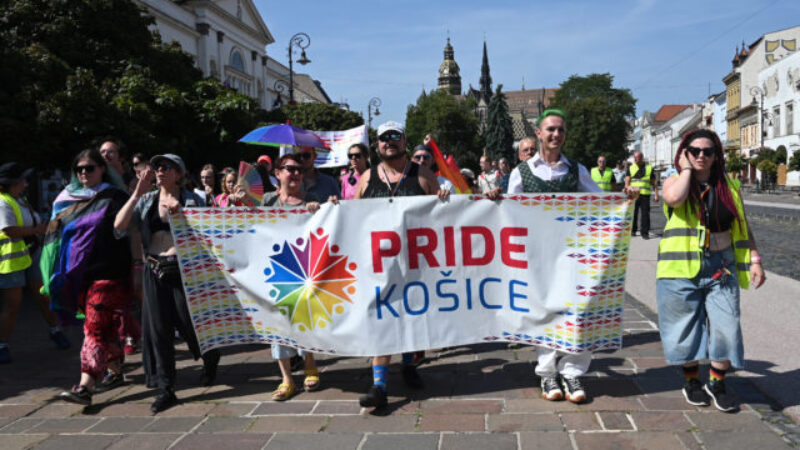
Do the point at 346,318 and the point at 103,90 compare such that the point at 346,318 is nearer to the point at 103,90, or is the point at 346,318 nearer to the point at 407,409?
the point at 407,409

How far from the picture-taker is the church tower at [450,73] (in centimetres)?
16425

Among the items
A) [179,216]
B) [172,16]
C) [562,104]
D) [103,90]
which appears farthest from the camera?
[562,104]

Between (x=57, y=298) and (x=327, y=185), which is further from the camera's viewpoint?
(x=327, y=185)

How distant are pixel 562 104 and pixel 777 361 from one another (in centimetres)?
8715

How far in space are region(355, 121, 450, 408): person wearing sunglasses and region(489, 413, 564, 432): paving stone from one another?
0.86 meters

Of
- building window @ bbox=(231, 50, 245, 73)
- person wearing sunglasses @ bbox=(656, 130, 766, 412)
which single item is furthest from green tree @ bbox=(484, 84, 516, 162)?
person wearing sunglasses @ bbox=(656, 130, 766, 412)

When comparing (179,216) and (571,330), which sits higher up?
(179,216)

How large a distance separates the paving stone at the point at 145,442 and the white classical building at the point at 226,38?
134 ft

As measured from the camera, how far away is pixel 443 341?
4781mm

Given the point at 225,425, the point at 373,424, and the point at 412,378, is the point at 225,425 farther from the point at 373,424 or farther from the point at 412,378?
the point at 412,378

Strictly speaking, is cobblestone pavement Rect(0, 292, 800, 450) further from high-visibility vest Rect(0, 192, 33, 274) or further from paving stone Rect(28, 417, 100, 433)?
high-visibility vest Rect(0, 192, 33, 274)

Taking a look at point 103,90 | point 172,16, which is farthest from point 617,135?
point 103,90

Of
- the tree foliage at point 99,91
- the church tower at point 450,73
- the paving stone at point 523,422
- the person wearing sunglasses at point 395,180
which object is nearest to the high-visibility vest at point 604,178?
the tree foliage at point 99,91

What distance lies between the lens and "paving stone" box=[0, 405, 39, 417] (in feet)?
15.9
